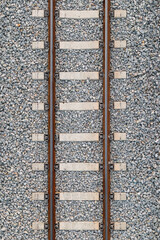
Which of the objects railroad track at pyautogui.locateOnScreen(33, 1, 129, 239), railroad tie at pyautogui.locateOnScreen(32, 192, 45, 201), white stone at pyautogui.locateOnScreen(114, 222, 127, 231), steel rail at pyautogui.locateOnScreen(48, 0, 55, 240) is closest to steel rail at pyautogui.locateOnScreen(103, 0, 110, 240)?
railroad track at pyautogui.locateOnScreen(33, 1, 129, 239)

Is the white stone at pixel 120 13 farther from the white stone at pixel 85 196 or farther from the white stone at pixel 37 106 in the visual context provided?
the white stone at pixel 85 196

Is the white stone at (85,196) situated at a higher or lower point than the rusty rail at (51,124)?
lower

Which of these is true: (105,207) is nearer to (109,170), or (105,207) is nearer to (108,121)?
(109,170)

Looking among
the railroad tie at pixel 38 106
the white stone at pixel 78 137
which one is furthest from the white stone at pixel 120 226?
the railroad tie at pixel 38 106

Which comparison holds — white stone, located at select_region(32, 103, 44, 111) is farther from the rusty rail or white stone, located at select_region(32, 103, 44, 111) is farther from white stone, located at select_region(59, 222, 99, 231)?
white stone, located at select_region(59, 222, 99, 231)

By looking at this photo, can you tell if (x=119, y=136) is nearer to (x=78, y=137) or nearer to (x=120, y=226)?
(x=78, y=137)

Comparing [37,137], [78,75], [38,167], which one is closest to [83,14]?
[78,75]

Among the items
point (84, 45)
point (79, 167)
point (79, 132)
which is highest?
point (84, 45)
